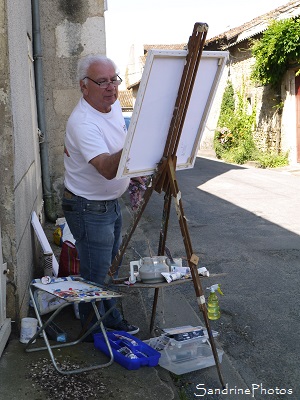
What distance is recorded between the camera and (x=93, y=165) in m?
3.36

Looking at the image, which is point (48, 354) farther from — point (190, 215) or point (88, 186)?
point (190, 215)

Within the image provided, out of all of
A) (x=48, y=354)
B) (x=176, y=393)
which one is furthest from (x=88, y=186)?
(x=176, y=393)

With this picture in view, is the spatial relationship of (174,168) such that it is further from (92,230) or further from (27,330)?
(27,330)

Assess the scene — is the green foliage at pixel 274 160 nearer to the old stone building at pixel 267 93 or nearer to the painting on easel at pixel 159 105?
the old stone building at pixel 267 93

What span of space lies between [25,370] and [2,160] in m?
1.21

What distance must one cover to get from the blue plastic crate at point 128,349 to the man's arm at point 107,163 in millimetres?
1054

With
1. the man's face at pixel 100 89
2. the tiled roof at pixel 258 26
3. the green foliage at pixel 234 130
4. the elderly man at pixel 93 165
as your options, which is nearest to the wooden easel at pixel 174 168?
the elderly man at pixel 93 165

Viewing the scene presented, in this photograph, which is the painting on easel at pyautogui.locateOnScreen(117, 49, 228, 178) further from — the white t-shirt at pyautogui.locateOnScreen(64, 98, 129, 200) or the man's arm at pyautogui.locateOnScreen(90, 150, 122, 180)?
the white t-shirt at pyautogui.locateOnScreen(64, 98, 129, 200)

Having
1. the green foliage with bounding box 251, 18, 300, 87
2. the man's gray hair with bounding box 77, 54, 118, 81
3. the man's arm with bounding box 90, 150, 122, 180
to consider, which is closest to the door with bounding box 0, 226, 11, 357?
the man's arm with bounding box 90, 150, 122, 180

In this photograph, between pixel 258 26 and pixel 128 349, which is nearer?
pixel 128 349

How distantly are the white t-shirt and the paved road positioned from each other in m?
0.96

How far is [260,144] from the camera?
20.2 m

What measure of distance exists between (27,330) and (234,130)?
19.2 meters

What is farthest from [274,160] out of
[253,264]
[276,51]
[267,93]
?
[253,264]
